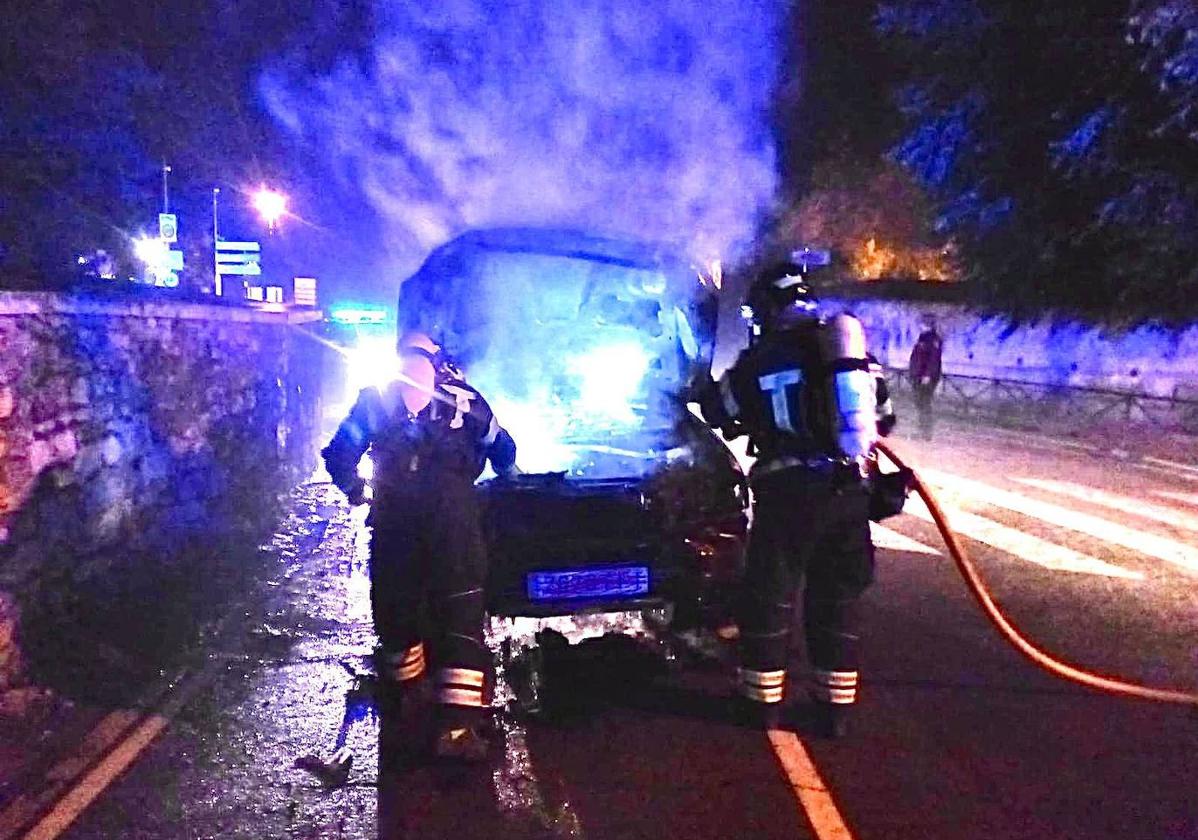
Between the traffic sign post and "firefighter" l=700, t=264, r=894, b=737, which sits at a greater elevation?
the traffic sign post

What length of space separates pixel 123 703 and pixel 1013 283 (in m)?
17.5

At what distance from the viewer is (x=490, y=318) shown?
7.87 m

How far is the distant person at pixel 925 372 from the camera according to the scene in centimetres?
1573

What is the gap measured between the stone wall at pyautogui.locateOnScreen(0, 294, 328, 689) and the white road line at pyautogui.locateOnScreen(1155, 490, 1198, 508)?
8719 mm

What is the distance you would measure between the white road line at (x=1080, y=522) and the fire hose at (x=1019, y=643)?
297 centimetres

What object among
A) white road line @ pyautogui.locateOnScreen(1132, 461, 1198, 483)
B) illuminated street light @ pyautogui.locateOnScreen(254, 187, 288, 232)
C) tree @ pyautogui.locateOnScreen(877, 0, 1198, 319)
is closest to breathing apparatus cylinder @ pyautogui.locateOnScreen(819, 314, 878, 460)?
white road line @ pyautogui.locateOnScreen(1132, 461, 1198, 483)

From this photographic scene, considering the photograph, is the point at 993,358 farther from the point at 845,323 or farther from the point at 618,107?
the point at 845,323

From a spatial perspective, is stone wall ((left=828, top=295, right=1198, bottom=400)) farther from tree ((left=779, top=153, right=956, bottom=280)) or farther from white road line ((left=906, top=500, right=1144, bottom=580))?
white road line ((left=906, top=500, right=1144, bottom=580))

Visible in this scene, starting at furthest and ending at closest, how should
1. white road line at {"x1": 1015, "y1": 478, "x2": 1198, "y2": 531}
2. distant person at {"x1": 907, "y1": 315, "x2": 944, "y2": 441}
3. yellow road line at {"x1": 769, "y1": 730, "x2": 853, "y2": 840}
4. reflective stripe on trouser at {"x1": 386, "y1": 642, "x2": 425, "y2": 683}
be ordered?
distant person at {"x1": 907, "y1": 315, "x2": 944, "y2": 441}, white road line at {"x1": 1015, "y1": 478, "x2": 1198, "y2": 531}, reflective stripe on trouser at {"x1": 386, "y1": 642, "x2": 425, "y2": 683}, yellow road line at {"x1": 769, "y1": 730, "x2": 853, "y2": 840}

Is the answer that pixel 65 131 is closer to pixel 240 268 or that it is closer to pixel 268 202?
pixel 240 268

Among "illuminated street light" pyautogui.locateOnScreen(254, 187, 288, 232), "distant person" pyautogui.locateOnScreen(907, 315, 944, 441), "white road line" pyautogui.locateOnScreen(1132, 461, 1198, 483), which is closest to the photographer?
"white road line" pyautogui.locateOnScreen(1132, 461, 1198, 483)

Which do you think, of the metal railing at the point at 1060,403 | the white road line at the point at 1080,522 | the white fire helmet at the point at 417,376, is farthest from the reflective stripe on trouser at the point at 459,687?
the metal railing at the point at 1060,403

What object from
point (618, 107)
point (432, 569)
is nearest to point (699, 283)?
point (432, 569)

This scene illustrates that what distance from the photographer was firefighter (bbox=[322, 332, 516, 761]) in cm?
470
